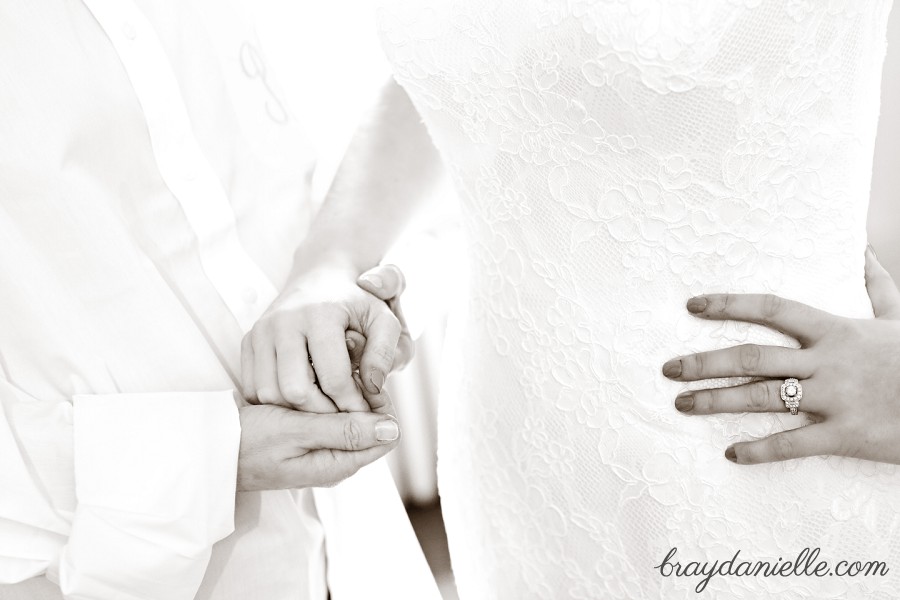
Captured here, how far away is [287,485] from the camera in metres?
0.84

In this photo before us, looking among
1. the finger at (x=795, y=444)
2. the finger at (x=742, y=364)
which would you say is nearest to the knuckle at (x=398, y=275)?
the finger at (x=742, y=364)

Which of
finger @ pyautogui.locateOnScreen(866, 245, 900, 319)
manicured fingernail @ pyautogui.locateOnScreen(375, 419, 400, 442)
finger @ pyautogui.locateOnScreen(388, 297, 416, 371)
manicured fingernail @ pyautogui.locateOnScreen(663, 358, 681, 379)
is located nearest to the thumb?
manicured fingernail @ pyautogui.locateOnScreen(375, 419, 400, 442)

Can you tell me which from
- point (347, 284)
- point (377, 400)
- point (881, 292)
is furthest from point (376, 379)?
point (881, 292)

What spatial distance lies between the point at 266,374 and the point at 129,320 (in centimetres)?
19

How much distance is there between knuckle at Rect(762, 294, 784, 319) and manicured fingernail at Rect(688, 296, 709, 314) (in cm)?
6

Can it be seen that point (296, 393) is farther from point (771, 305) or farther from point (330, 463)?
point (771, 305)

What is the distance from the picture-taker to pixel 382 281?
97cm

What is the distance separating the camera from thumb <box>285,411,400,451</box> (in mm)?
806

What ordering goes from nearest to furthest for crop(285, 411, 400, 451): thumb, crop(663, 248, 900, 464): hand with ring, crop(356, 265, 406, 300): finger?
crop(663, 248, 900, 464): hand with ring < crop(285, 411, 400, 451): thumb < crop(356, 265, 406, 300): finger

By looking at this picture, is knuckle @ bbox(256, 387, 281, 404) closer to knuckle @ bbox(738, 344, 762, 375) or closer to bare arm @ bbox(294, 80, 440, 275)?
bare arm @ bbox(294, 80, 440, 275)

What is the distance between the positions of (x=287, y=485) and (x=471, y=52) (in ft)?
1.78

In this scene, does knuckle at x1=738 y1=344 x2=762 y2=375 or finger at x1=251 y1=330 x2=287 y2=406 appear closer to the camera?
knuckle at x1=738 y1=344 x2=762 y2=375

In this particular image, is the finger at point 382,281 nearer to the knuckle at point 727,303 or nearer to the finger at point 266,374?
the finger at point 266,374

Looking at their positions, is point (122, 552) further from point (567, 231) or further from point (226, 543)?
point (567, 231)
